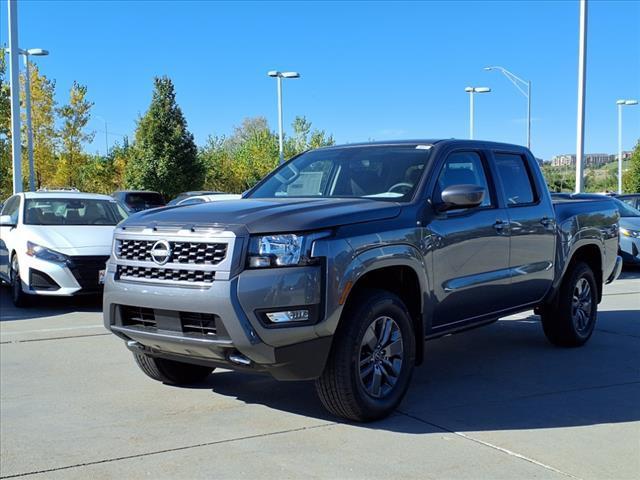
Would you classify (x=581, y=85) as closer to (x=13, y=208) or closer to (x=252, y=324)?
(x=13, y=208)

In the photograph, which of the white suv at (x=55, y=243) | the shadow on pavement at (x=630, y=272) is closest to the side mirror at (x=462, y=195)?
the white suv at (x=55, y=243)

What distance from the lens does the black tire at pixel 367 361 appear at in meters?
4.41

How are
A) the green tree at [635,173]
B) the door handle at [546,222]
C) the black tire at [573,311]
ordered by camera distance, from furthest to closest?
the green tree at [635,173], the black tire at [573,311], the door handle at [546,222]

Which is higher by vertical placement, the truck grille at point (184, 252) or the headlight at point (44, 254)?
the truck grille at point (184, 252)

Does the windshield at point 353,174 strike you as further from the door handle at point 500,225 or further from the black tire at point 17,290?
the black tire at point 17,290

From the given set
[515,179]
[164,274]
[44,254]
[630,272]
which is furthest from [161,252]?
[630,272]

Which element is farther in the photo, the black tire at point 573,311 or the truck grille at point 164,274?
the black tire at point 573,311

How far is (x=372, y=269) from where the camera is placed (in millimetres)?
4562

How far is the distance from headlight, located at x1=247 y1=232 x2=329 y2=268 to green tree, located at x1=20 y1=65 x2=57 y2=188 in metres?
31.2

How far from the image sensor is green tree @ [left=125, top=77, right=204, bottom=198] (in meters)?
36.2

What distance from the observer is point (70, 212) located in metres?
10.4

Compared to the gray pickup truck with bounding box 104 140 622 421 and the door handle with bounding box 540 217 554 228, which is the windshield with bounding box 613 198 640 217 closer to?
the door handle with bounding box 540 217 554 228

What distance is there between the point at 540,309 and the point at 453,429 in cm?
273

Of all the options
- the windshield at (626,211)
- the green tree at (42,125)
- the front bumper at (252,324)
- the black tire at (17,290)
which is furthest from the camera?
the green tree at (42,125)
